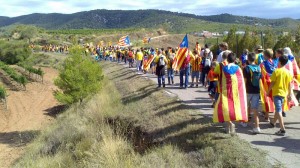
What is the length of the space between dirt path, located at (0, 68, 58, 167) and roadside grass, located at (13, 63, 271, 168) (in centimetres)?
658

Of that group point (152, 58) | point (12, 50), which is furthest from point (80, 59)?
point (12, 50)

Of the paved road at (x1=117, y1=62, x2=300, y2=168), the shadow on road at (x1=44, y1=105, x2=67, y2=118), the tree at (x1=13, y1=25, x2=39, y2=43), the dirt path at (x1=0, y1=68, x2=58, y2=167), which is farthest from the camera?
the tree at (x1=13, y1=25, x2=39, y2=43)

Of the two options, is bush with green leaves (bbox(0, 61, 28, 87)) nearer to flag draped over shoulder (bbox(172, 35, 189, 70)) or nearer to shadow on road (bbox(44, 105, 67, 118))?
shadow on road (bbox(44, 105, 67, 118))

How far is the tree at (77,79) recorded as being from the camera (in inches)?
1032

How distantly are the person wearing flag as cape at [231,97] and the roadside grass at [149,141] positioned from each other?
601mm

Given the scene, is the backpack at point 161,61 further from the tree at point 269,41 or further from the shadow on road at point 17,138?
the tree at point 269,41

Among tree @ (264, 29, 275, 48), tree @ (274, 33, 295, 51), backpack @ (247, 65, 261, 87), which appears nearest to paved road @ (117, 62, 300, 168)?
backpack @ (247, 65, 261, 87)

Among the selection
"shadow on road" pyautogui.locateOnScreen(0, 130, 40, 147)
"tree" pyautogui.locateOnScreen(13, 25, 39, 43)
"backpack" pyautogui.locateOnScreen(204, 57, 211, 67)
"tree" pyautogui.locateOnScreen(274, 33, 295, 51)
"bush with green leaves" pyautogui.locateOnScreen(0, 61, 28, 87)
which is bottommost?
"shadow on road" pyautogui.locateOnScreen(0, 130, 40, 147)

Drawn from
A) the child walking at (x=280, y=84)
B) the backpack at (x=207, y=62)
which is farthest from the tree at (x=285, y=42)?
the child walking at (x=280, y=84)

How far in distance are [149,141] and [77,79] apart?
55.7 ft

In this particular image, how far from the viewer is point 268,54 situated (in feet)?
29.9

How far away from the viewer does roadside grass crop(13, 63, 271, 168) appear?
779 cm

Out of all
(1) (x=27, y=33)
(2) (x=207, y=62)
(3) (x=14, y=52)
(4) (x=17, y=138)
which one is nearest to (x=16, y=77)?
(3) (x=14, y=52)

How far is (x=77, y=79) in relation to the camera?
86.3 ft
